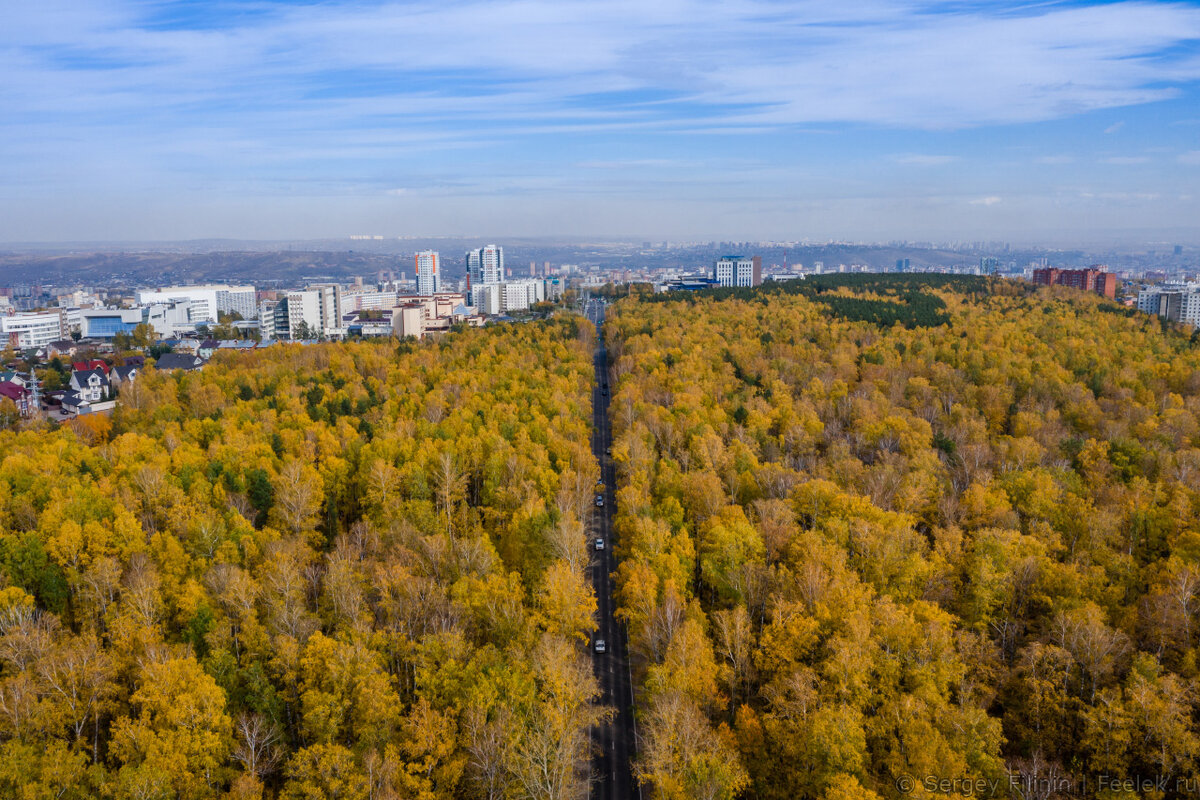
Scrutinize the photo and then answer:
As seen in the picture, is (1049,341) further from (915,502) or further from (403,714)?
(403,714)

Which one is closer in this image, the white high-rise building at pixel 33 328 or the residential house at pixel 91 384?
the residential house at pixel 91 384

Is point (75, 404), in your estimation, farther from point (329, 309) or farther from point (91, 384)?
point (329, 309)

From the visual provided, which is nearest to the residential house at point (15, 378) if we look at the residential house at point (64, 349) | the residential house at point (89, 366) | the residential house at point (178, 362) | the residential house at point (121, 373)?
the residential house at point (89, 366)

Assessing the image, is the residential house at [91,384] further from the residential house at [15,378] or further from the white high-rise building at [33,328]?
the white high-rise building at [33,328]

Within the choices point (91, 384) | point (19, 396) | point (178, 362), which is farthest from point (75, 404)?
point (178, 362)

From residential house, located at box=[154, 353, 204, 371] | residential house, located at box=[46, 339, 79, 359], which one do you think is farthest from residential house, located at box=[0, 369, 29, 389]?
residential house, located at box=[46, 339, 79, 359]
